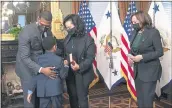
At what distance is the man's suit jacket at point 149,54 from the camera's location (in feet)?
9.41

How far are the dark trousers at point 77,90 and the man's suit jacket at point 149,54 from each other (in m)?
0.67

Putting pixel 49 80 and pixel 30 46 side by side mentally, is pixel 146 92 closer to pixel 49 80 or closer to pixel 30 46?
pixel 49 80

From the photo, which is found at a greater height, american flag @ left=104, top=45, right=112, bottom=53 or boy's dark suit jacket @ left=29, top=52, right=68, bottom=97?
american flag @ left=104, top=45, right=112, bottom=53

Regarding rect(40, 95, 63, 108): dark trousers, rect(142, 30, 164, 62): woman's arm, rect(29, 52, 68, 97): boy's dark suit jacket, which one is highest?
rect(142, 30, 164, 62): woman's arm

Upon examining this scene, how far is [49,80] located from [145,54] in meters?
1.10

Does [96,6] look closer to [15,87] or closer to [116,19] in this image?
[116,19]

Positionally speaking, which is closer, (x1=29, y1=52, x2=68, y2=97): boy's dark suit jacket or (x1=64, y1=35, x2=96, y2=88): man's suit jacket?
(x1=29, y1=52, x2=68, y2=97): boy's dark suit jacket

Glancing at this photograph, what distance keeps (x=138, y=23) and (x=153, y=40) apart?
26cm

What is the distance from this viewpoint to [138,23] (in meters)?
2.94

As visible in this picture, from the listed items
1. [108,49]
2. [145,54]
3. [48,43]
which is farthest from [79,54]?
[108,49]

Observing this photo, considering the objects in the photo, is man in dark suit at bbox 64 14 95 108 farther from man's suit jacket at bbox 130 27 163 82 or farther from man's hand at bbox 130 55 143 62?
man's suit jacket at bbox 130 27 163 82

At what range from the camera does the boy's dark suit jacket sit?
273 cm

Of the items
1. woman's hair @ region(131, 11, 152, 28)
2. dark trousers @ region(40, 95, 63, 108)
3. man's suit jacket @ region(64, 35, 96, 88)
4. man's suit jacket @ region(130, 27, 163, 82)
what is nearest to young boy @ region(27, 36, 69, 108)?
dark trousers @ region(40, 95, 63, 108)

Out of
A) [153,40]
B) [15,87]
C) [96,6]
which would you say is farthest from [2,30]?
[153,40]
